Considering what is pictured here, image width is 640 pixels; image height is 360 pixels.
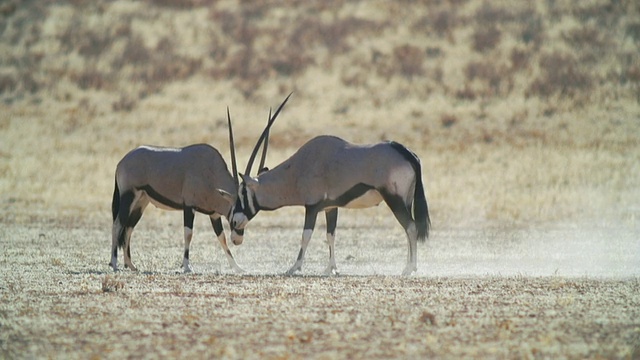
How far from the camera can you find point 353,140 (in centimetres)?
3478

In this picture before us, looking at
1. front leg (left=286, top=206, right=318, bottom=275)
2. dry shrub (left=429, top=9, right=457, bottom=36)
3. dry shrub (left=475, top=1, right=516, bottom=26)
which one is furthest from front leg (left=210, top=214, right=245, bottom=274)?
dry shrub (left=475, top=1, right=516, bottom=26)

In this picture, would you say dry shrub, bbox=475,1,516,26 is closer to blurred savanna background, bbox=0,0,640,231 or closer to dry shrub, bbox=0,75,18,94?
blurred savanna background, bbox=0,0,640,231

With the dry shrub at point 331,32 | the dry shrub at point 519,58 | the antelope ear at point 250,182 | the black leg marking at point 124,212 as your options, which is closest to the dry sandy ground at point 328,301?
the black leg marking at point 124,212

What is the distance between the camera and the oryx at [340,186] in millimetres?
16609

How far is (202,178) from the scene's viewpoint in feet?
57.0

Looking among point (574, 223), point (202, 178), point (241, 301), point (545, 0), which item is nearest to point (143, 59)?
point (545, 0)

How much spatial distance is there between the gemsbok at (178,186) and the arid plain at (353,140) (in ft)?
2.22

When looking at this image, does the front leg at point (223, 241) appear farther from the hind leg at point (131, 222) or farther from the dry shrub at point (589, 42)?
the dry shrub at point (589, 42)

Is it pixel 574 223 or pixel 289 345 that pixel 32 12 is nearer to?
pixel 574 223

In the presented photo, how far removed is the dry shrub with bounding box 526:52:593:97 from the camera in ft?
131

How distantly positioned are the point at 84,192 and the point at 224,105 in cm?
1203

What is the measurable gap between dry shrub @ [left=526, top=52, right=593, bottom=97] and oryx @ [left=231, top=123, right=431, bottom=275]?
23.8 meters

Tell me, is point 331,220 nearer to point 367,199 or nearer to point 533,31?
point 367,199

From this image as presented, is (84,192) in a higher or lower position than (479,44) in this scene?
lower
